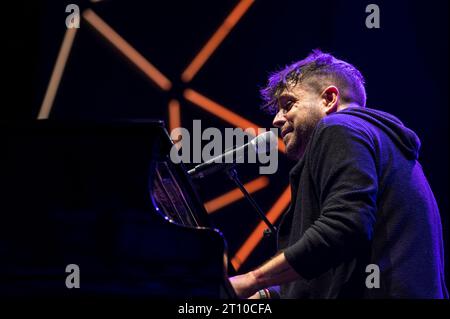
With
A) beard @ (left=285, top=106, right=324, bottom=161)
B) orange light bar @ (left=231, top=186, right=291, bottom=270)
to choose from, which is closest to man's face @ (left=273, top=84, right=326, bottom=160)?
beard @ (left=285, top=106, right=324, bottom=161)

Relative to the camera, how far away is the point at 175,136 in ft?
13.7

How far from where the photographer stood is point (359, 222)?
191 cm

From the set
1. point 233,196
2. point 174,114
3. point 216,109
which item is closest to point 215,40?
point 216,109

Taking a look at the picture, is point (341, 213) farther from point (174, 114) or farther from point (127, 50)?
point (127, 50)

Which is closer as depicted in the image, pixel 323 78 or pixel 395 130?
pixel 395 130

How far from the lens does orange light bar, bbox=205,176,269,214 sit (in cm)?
417

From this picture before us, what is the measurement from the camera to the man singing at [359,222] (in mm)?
1934

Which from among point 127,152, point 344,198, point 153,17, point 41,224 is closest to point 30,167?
point 41,224

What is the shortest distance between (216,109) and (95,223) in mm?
2471

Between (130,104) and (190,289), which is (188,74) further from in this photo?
(190,289)

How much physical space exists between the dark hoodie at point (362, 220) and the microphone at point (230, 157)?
1.51ft

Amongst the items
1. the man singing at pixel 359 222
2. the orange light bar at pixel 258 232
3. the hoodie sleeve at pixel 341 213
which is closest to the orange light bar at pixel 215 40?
the orange light bar at pixel 258 232
